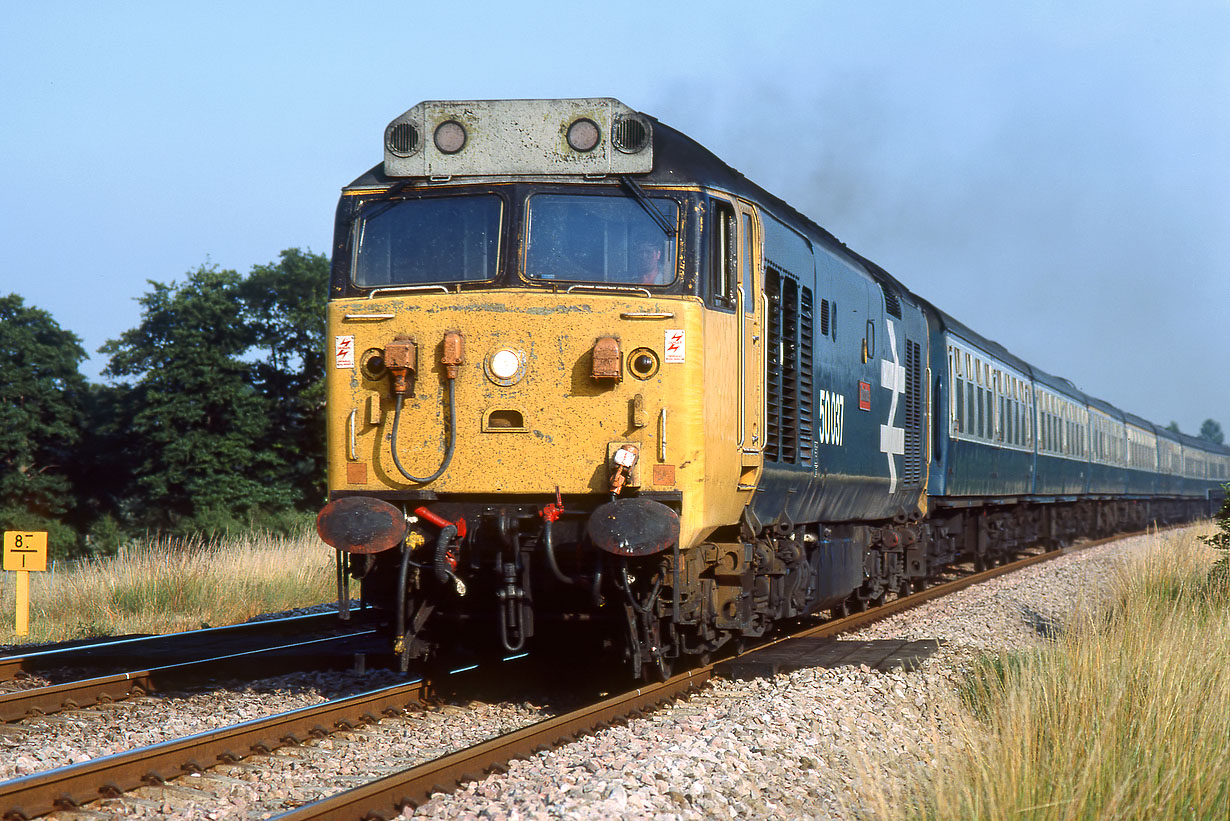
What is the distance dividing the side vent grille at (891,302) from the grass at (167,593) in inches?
285

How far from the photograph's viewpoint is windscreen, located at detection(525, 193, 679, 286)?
727 cm

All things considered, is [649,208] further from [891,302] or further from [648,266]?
[891,302]

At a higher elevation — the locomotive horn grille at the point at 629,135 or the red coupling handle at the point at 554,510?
the locomotive horn grille at the point at 629,135

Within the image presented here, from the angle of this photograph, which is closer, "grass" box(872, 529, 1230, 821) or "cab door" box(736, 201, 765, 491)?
"grass" box(872, 529, 1230, 821)

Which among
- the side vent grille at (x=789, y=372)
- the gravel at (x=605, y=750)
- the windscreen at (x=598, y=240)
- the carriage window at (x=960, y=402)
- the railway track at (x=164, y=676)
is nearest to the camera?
the gravel at (x=605, y=750)

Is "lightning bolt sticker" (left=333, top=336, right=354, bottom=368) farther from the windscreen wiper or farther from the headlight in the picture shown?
the windscreen wiper

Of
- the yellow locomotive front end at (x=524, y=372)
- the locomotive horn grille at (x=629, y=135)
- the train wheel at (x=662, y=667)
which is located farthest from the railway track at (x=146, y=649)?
the locomotive horn grille at (x=629, y=135)

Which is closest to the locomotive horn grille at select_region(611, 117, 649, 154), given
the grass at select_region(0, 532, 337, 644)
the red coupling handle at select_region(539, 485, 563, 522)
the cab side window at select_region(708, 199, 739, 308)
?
the cab side window at select_region(708, 199, 739, 308)

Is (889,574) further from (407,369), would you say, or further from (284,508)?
(284,508)

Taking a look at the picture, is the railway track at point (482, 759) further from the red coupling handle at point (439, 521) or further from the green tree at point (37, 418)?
the green tree at point (37, 418)

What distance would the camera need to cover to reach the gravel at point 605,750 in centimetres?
514

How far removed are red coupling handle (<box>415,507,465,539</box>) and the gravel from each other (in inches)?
43.7

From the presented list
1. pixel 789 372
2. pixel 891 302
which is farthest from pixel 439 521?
pixel 891 302

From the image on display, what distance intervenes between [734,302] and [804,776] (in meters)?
3.03
